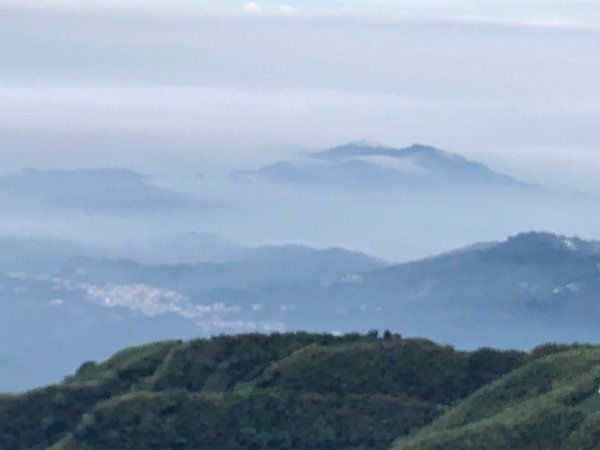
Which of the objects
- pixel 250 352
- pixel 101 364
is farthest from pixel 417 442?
pixel 101 364

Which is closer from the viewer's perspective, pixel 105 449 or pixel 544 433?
pixel 544 433

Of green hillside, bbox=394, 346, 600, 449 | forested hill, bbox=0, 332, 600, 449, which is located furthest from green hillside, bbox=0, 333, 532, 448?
green hillside, bbox=394, 346, 600, 449

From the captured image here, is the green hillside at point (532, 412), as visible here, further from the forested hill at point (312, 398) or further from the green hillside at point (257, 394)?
the green hillside at point (257, 394)

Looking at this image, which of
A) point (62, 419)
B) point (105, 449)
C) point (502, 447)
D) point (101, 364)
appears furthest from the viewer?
point (101, 364)

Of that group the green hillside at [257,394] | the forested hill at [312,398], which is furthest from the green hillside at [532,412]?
the green hillside at [257,394]

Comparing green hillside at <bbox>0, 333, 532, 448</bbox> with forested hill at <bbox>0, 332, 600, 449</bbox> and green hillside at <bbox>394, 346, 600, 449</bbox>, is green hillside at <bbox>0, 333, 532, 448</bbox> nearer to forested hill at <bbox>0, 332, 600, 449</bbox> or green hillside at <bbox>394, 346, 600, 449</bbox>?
forested hill at <bbox>0, 332, 600, 449</bbox>

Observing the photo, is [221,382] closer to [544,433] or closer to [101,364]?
[101,364]
